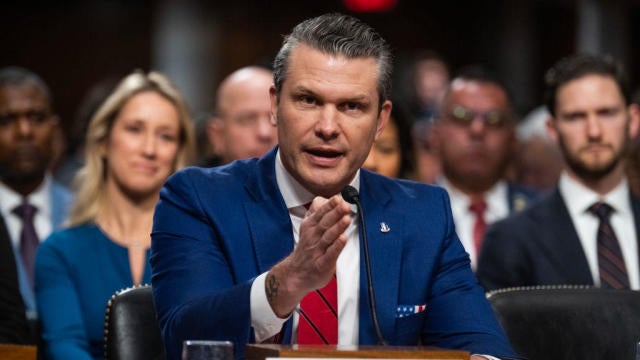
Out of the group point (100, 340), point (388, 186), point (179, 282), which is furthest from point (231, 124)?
point (179, 282)

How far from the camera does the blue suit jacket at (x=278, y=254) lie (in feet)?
8.16

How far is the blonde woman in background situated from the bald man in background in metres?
0.31

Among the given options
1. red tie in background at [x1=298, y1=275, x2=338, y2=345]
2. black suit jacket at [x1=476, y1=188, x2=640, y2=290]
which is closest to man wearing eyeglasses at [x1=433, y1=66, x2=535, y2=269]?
black suit jacket at [x1=476, y1=188, x2=640, y2=290]

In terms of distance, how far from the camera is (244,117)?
4707 millimetres

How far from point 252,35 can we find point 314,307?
916 centimetres

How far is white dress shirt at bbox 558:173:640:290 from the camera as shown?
164 inches

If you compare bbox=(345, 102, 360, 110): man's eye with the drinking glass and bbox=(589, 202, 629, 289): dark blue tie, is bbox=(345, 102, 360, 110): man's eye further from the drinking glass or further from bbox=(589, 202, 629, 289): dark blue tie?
bbox=(589, 202, 629, 289): dark blue tie

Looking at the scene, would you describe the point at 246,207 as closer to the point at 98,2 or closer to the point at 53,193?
the point at 53,193

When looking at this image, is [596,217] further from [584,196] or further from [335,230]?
[335,230]

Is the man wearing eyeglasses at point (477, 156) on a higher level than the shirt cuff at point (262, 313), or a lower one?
higher

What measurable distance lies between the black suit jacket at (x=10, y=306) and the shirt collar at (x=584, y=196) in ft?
6.34

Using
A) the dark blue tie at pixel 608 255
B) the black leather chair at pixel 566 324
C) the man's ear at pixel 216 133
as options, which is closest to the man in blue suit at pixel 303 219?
the black leather chair at pixel 566 324

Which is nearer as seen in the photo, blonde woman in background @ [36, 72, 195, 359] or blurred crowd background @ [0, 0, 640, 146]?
blonde woman in background @ [36, 72, 195, 359]

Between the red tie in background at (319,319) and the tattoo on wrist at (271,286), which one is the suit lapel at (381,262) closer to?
the red tie in background at (319,319)
